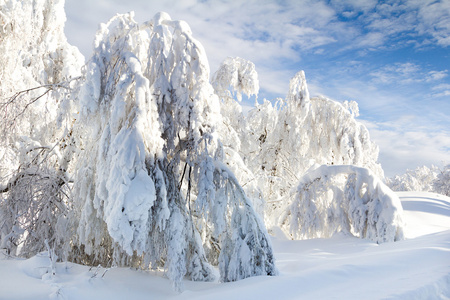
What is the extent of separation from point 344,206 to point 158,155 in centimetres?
549

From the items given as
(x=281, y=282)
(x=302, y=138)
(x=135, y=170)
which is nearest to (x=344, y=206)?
(x=302, y=138)

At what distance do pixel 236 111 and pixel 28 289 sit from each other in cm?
831

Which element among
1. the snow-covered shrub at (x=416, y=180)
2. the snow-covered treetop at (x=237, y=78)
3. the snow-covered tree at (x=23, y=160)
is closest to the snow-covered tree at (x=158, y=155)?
the snow-covered tree at (x=23, y=160)

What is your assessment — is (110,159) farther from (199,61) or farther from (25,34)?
(25,34)

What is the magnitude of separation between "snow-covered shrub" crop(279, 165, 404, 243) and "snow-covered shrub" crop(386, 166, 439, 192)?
116 ft

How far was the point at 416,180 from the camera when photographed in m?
41.3

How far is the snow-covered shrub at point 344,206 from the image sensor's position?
7243 mm

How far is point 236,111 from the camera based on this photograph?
35.8ft

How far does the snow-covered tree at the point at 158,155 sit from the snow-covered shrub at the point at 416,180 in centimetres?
3976

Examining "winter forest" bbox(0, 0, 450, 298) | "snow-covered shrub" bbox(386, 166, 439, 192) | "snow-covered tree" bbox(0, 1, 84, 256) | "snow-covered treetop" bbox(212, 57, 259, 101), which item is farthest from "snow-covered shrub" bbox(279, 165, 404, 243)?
"snow-covered shrub" bbox(386, 166, 439, 192)

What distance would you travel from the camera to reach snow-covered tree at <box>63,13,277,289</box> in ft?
12.6

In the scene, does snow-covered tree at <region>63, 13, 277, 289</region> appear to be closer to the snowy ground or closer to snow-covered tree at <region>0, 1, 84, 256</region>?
the snowy ground

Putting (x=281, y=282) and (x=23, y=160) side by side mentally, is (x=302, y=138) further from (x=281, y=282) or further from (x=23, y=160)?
(x=23, y=160)

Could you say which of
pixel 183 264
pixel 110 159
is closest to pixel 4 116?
pixel 110 159
